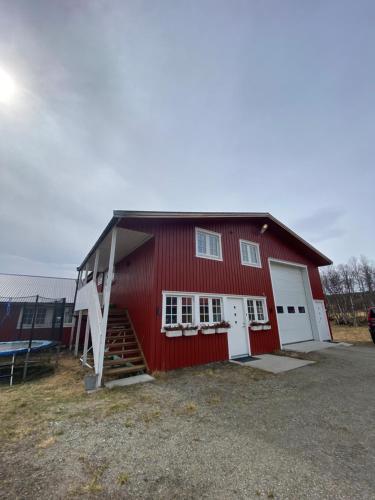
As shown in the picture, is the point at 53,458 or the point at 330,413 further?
the point at 330,413

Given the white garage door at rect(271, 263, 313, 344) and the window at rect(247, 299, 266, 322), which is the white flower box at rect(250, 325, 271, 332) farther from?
the white garage door at rect(271, 263, 313, 344)

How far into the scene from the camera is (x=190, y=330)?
23.5ft

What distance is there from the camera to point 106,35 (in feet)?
21.9

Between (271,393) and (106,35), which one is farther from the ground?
(106,35)

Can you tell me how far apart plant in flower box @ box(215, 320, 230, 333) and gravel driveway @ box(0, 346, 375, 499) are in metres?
2.80

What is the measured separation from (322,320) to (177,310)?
10750mm

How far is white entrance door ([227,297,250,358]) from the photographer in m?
8.27

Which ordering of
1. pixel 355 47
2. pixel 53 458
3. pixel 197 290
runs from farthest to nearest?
pixel 197 290
pixel 355 47
pixel 53 458

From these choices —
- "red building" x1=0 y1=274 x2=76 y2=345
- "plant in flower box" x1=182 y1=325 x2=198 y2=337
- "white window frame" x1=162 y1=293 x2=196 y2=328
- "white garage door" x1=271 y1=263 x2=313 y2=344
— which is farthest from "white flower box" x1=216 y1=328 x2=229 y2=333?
"red building" x1=0 y1=274 x2=76 y2=345

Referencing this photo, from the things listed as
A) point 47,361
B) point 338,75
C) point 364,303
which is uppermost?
point 338,75

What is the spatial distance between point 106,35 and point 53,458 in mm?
10496

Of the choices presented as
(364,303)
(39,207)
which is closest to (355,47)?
(39,207)

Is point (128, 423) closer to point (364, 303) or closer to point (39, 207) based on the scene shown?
point (39, 207)

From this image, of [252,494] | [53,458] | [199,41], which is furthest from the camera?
[199,41]
